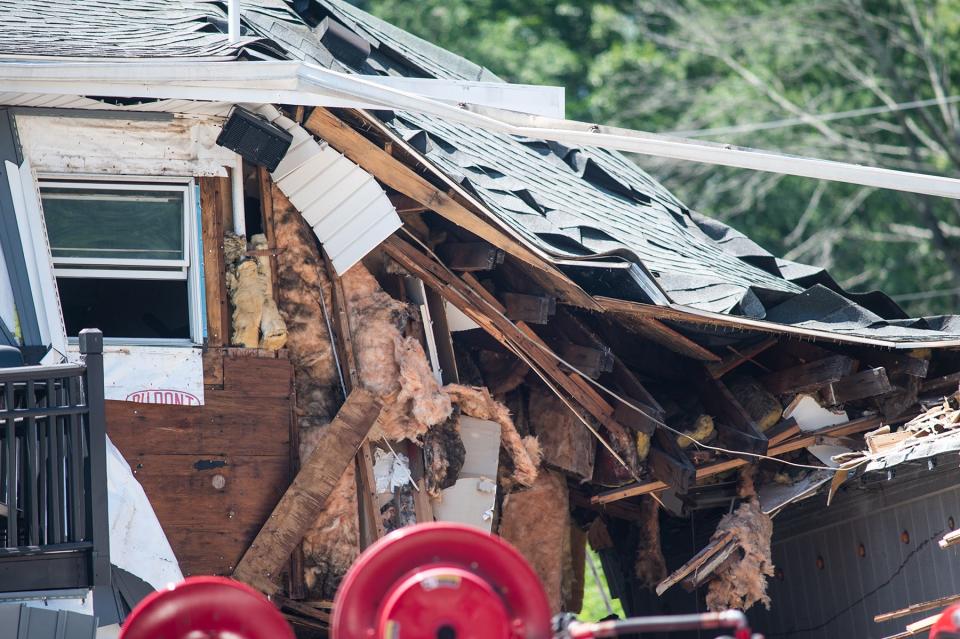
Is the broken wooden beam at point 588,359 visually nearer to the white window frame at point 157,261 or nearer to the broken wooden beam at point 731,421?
the broken wooden beam at point 731,421

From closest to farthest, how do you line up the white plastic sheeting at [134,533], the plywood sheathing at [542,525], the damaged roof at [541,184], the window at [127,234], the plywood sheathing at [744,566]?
1. the white plastic sheeting at [134,533]
2. the window at [127,234]
3. the damaged roof at [541,184]
4. the plywood sheathing at [744,566]
5. the plywood sheathing at [542,525]

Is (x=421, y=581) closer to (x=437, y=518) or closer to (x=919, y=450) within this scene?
(x=437, y=518)

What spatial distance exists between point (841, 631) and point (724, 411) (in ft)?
7.81

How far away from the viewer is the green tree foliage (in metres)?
26.1

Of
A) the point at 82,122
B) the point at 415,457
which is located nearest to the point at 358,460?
the point at 415,457

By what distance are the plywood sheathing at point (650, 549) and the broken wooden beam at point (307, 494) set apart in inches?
146

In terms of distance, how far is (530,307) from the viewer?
34.1 feet

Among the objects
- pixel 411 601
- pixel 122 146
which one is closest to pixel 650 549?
pixel 122 146

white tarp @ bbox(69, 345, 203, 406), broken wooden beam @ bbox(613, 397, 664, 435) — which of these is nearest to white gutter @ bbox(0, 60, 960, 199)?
white tarp @ bbox(69, 345, 203, 406)

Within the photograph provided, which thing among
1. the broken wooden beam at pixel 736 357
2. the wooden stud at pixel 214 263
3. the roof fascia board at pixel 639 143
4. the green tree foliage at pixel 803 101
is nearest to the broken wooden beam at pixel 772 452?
the broken wooden beam at pixel 736 357

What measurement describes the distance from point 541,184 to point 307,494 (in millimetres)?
3905

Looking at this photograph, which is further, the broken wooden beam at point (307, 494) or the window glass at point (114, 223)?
the window glass at point (114, 223)

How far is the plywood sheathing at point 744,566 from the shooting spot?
11.0 m

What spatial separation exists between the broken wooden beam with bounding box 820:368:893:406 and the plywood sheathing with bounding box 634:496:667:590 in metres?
1.86
